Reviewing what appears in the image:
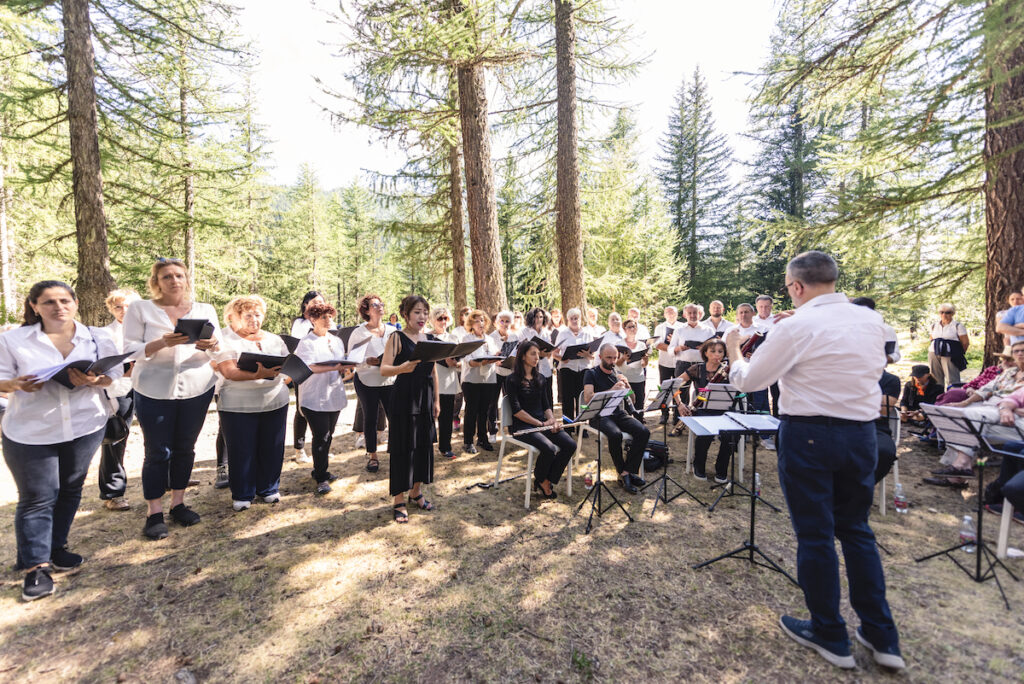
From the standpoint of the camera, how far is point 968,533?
12.6 feet

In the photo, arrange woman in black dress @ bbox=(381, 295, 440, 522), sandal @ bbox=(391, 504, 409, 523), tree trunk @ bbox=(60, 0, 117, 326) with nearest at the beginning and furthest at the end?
1. woman in black dress @ bbox=(381, 295, 440, 522)
2. sandal @ bbox=(391, 504, 409, 523)
3. tree trunk @ bbox=(60, 0, 117, 326)

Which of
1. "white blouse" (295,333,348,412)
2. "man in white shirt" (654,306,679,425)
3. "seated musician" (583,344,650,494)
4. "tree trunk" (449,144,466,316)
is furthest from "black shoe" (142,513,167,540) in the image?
"tree trunk" (449,144,466,316)

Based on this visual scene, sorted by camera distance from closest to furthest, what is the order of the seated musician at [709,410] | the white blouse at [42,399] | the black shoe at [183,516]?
1. the white blouse at [42,399]
2. the black shoe at [183,516]
3. the seated musician at [709,410]

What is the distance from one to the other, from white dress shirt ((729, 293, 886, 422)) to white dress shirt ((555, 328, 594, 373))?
4.12 metres

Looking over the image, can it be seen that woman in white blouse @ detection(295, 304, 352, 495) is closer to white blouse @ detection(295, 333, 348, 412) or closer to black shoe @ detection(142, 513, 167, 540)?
white blouse @ detection(295, 333, 348, 412)

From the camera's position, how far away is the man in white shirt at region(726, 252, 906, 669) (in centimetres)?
232

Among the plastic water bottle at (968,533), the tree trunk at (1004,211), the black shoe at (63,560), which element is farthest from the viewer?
the tree trunk at (1004,211)

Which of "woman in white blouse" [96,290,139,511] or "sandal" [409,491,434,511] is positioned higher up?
"woman in white blouse" [96,290,139,511]

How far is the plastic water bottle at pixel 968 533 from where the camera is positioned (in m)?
3.59

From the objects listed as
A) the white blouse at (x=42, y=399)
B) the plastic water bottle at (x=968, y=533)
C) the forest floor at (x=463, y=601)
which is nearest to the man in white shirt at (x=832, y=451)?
the forest floor at (x=463, y=601)

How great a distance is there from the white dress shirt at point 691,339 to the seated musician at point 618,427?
242 centimetres

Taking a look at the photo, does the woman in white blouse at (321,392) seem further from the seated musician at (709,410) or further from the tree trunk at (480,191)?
the seated musician at (709,410)

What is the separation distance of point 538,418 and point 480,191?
4790mm

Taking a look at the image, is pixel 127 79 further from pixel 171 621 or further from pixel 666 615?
pixel 666 615
